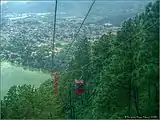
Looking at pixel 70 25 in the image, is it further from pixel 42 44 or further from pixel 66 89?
pixel 66 89

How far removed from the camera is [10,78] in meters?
57.0

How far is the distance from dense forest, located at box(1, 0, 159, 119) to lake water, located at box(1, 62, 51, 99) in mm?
25323

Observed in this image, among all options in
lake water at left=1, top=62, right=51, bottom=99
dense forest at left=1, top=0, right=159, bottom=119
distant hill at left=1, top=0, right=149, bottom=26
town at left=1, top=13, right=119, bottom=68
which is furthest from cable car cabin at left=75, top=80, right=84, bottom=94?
A: distant hill at left=1, top=0, right=149, bottom=26

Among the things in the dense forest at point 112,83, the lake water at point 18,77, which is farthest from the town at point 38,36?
the dense forest at point 112,83

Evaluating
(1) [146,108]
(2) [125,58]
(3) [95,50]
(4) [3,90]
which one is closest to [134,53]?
(2) [125,58]

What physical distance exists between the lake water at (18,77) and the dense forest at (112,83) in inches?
997

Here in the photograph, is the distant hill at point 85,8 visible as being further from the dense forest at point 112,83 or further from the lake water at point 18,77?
the dense forest at point 112,83

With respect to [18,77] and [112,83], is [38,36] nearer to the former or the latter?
[18,77]

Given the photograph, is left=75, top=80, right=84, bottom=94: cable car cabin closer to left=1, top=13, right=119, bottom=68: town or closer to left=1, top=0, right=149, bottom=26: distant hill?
left=1, top=13, right=119, bottom=68: town

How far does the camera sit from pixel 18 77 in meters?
57.2

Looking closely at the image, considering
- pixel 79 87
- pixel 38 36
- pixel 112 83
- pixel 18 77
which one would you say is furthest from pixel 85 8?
pixel 79 87

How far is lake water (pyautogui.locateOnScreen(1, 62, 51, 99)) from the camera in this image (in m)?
51.5

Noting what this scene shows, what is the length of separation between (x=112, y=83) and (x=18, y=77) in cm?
4217

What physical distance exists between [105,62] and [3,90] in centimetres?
2885
